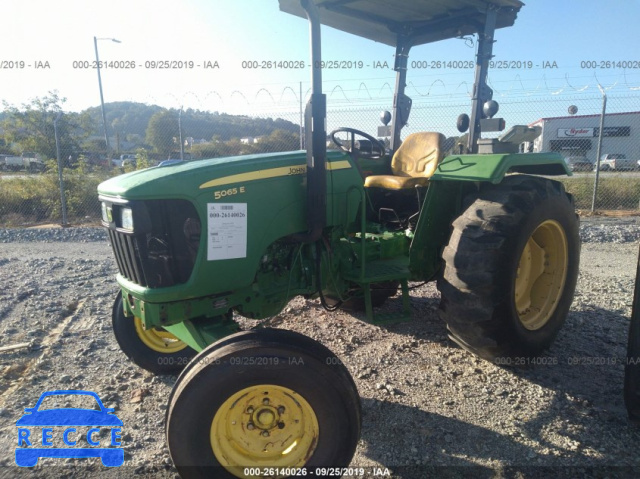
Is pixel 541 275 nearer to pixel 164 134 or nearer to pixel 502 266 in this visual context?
pixel 502 266

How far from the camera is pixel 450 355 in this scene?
357cm

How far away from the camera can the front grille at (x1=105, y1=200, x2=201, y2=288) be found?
243 centimetres

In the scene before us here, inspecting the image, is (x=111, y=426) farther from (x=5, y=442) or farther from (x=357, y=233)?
(x=357, y=233)

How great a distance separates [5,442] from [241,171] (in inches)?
79.4

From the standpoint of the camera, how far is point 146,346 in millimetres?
3318

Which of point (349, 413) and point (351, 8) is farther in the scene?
point (351, 8)

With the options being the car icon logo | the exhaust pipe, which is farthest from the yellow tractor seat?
the car icon logo

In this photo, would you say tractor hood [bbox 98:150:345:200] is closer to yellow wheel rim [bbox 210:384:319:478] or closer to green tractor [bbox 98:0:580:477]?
green tractor [bbox 98:0:580:477]

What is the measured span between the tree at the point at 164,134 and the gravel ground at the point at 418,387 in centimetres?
567

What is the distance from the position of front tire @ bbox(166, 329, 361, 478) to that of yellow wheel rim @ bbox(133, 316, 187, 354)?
1.31 m

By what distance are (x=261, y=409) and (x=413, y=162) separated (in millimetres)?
2854

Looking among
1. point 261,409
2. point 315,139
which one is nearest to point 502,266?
point 315,139

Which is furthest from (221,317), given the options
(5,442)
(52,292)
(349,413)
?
(52,292)

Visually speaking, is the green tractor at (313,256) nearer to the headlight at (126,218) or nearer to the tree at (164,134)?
the headlight at (126,218)
